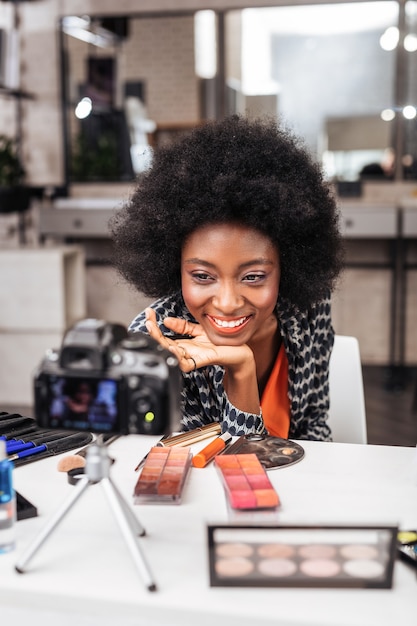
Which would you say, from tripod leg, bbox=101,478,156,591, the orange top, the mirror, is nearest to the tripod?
tripod leg, bbox=101,478,156,591

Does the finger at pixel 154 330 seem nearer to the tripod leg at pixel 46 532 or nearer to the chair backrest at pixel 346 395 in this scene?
the tripod leg at pixel 46 532

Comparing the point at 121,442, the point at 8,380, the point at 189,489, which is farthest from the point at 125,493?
the point at 8,380

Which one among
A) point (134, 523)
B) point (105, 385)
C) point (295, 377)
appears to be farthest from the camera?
point (295, 377)

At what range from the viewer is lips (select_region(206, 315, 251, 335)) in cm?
122

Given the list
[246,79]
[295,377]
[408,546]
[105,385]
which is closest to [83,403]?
[105,385]

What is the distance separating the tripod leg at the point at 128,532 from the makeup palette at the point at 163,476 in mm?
110

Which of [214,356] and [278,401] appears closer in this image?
[214,356]

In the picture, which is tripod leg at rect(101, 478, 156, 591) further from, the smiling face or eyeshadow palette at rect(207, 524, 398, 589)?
the smiling face

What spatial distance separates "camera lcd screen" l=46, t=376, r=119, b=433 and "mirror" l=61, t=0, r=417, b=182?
151 inches

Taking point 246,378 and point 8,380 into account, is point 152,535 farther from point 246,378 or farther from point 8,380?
point 8,380

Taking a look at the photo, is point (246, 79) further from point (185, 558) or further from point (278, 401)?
point (185, 558)

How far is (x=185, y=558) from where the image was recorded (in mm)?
833

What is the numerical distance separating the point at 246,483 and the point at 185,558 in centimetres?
18

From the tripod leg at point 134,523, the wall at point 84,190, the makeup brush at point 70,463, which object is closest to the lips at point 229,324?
the makeup brush at point 70,463
